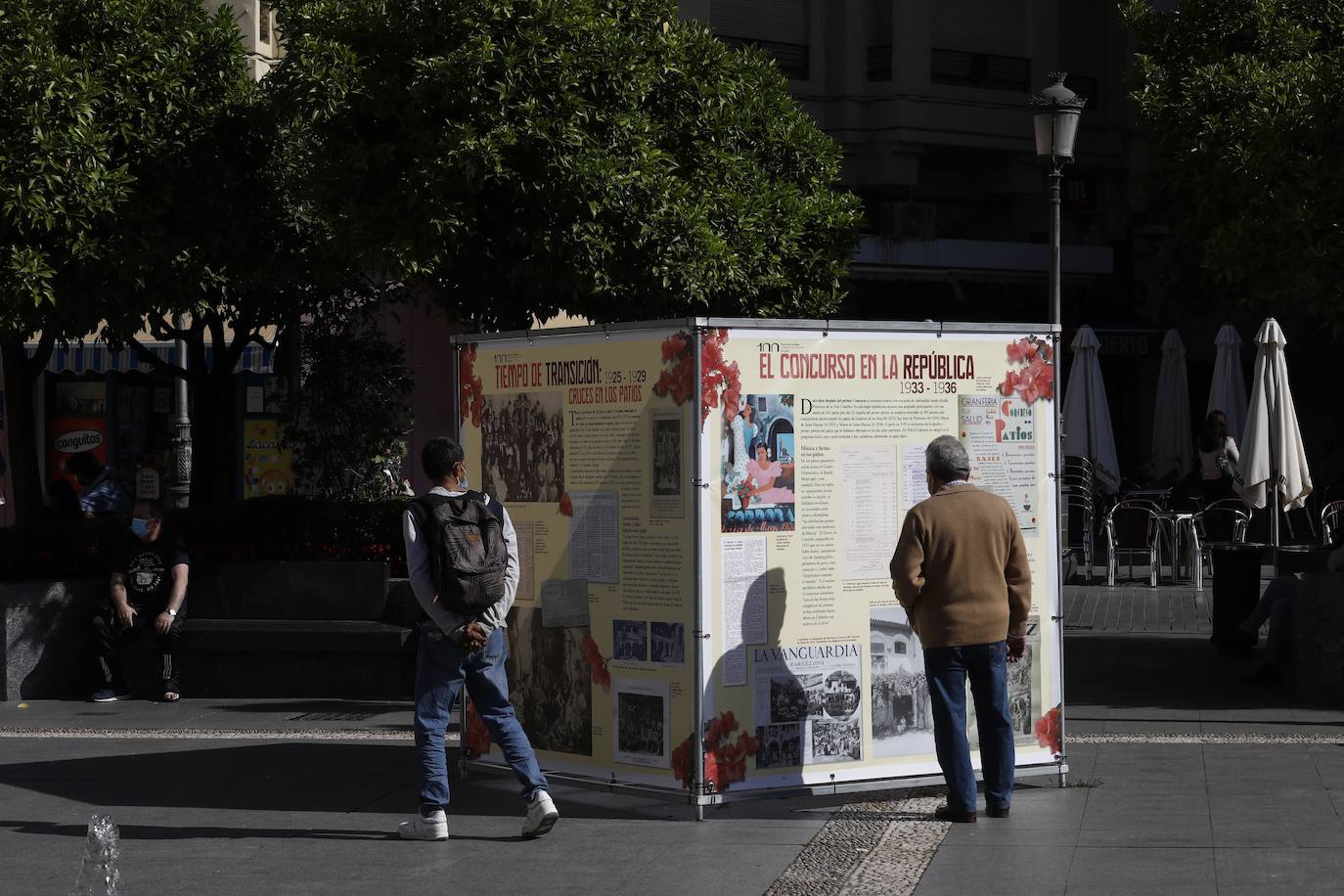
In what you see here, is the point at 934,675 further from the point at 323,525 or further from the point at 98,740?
the point at 323,525

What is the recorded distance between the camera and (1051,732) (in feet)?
30.2

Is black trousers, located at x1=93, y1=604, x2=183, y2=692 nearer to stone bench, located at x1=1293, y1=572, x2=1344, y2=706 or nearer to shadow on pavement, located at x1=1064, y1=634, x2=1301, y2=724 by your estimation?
shadow on pavement, located at x1=1064, y1=634, x2=1301, y2=724

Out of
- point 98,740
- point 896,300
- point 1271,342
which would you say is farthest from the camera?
point 896,300

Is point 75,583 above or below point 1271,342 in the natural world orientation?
below

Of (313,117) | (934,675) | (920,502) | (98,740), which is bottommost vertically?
(98,740)

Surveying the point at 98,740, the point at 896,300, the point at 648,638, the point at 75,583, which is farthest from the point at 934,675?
the point at 896,300

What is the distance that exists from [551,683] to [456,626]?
1.07 meters

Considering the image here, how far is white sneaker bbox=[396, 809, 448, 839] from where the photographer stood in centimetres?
816

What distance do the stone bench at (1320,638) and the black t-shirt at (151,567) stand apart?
25.6 feet

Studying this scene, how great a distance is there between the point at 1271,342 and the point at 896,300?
15.2m

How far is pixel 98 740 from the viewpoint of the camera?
11461 mm

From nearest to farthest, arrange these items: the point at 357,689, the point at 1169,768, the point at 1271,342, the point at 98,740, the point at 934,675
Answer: the point at 934,675 < the point at 1169,768 < the point at 98,740 < the point at 357,689 < the point at 1271,342

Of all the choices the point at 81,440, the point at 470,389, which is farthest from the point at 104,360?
the point at 470,389

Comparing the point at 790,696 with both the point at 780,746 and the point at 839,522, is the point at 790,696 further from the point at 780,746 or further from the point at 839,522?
the point at 839,522
